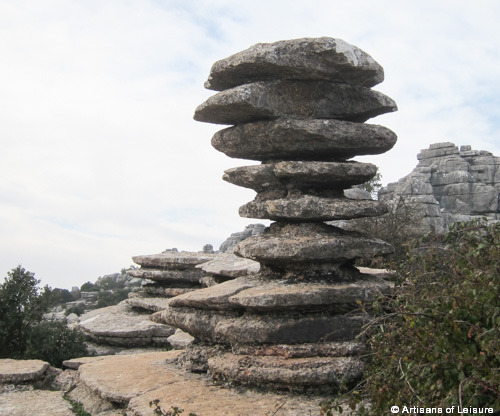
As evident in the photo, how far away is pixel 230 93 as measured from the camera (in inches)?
380

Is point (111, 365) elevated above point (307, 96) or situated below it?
below

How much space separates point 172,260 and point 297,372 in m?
9.09

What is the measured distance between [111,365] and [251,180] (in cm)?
490

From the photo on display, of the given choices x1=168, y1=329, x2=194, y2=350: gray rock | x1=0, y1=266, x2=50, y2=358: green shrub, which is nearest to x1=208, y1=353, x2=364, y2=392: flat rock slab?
x1=168, y1=329, x2=194, y2=350: gray rock

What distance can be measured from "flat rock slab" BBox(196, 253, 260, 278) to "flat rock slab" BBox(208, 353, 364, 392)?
271cm

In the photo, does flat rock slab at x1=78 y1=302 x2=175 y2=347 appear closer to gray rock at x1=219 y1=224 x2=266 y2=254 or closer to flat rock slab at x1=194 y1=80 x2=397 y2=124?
flat rock slab at x1=194 y1=80 x2=397 y2=124

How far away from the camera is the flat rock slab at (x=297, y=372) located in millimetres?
8164

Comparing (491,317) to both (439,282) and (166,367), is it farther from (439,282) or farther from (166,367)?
(166,367)

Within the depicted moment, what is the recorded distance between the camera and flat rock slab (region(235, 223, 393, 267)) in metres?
9.16

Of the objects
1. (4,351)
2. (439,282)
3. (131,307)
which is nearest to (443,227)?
(131,307)

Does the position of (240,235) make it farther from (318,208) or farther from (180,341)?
(318,208)

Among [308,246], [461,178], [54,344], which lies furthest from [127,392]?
[461,178]

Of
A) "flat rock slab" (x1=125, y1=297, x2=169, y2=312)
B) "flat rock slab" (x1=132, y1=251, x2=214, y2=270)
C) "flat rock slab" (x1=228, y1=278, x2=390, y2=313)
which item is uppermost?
"flat rock slab" (x1=132, y1=251, x2=214, y2=270)

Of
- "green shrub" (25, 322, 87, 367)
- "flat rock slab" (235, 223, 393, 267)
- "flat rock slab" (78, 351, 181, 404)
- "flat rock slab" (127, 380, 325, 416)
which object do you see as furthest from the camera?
"green shrub" (25, 322, 87, 367)
